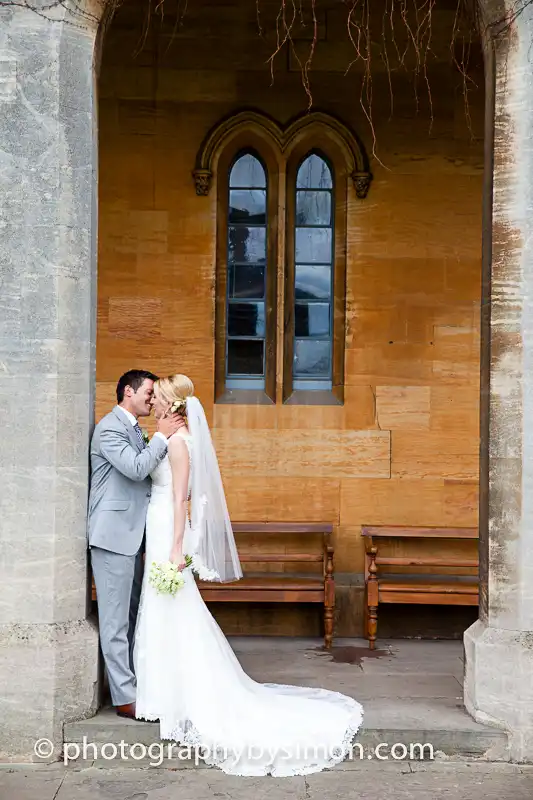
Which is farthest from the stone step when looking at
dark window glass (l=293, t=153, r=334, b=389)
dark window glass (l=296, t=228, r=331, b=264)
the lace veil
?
dark window glass (l=296, t=228, r=331, b=264)

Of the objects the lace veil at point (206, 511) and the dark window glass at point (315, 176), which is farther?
the dark window glass at point (315, 176)

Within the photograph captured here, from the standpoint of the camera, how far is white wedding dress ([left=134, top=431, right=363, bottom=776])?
5.04 meters

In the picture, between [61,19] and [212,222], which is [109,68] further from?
[61,19]

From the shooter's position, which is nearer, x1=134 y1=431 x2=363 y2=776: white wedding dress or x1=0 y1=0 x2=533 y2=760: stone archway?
x1=134 y1=431 x2=363 y2=776: white wedding dress

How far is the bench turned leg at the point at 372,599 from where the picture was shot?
24.1 ft

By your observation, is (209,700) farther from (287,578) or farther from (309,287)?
(309,287)

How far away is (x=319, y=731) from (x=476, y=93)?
214 inches

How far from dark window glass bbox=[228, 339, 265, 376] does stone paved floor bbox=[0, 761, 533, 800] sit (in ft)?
12.7

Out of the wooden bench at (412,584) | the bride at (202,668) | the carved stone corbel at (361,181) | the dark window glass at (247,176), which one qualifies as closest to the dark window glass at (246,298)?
the dark window glass at (247,176)

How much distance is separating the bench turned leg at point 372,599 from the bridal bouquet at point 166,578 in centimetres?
239

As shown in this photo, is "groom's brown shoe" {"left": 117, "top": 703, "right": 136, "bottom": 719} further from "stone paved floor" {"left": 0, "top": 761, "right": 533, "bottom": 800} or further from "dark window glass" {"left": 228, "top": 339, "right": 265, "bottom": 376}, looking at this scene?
"dark window glass" {"left": 228, "top": 339, "right": 265, "bottom": 376}

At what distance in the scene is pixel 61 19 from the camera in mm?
5281

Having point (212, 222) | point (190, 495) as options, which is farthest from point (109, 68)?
point (190, 495)

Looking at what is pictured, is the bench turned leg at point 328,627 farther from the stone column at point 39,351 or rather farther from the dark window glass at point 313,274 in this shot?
the stone column at point 39,351
